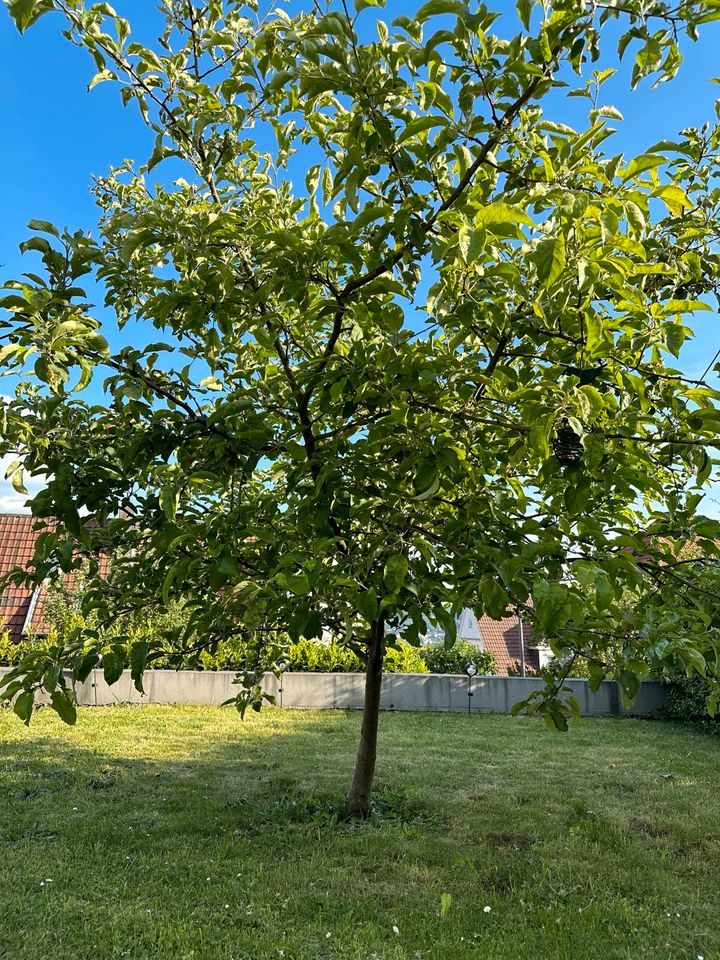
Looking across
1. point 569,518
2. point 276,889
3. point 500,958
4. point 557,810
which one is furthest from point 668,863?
point 569,518

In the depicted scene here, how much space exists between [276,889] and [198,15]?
4.29 m

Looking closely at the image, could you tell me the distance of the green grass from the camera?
326 centimetres

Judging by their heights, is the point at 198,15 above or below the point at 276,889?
above

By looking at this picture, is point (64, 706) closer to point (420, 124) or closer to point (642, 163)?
point (420, 124)

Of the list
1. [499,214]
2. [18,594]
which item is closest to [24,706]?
[499,214]

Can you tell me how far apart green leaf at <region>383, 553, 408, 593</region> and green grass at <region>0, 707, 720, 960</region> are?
1.92 m

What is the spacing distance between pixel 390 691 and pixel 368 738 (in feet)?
24.7

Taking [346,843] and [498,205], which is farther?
[346,843]

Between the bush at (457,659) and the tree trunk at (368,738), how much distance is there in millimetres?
8228

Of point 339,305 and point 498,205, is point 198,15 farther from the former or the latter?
point 498,205

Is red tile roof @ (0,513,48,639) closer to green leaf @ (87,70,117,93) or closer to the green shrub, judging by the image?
the green shrub

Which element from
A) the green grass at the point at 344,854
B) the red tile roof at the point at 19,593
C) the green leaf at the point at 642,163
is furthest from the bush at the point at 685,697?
the red tile roof at the point at 19,593

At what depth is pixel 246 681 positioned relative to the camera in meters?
4.84

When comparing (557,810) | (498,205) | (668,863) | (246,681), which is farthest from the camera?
(557,810)
